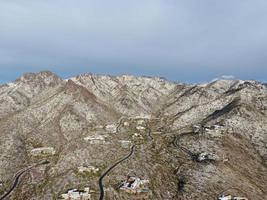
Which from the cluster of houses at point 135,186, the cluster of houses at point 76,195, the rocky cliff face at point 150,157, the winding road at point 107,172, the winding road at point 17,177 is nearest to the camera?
the cluster of houses at point 76,195

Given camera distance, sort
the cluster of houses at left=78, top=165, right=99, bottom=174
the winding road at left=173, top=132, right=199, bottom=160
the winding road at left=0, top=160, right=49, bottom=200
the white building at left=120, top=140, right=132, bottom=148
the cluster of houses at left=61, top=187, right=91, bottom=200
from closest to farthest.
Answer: the cluster of houses at left=61, top=187, right=91, bottom=200, the winding road at left=0, top=160, right=49, bottom=200, the cluster of houses at left=78, top=165, right=99, bottom=174, the winding road at left=173, top=132, right=199, bottom=160, the white building at left=120, top=140, right=132, bottom=148

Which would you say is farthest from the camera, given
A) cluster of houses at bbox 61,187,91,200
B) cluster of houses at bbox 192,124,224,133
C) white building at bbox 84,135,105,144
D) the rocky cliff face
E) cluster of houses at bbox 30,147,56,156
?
cluster of houses at bbox 192,124,224,133

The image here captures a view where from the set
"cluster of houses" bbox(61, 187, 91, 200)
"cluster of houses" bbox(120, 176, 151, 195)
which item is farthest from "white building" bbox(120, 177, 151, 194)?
"cluster of houses" bbox(61, 187, 91, 200)

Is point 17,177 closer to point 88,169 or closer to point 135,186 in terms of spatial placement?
point 88,169

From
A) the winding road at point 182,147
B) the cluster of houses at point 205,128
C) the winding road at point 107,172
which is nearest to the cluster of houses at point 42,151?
the winding road at point 107,172

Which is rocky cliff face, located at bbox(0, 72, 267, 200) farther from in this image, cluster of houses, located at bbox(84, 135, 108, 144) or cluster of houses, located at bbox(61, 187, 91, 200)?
cluster of houses, located at bbox(61, 187, 91, 200)

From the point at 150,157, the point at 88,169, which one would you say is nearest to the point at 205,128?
the point at 150,157

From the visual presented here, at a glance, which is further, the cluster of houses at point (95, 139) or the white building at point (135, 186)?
the cluster of houses at point (95, 139)

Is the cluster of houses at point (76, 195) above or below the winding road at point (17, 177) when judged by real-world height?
above

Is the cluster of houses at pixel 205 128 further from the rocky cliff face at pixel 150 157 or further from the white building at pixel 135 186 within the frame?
the white building at pixel 135 186
